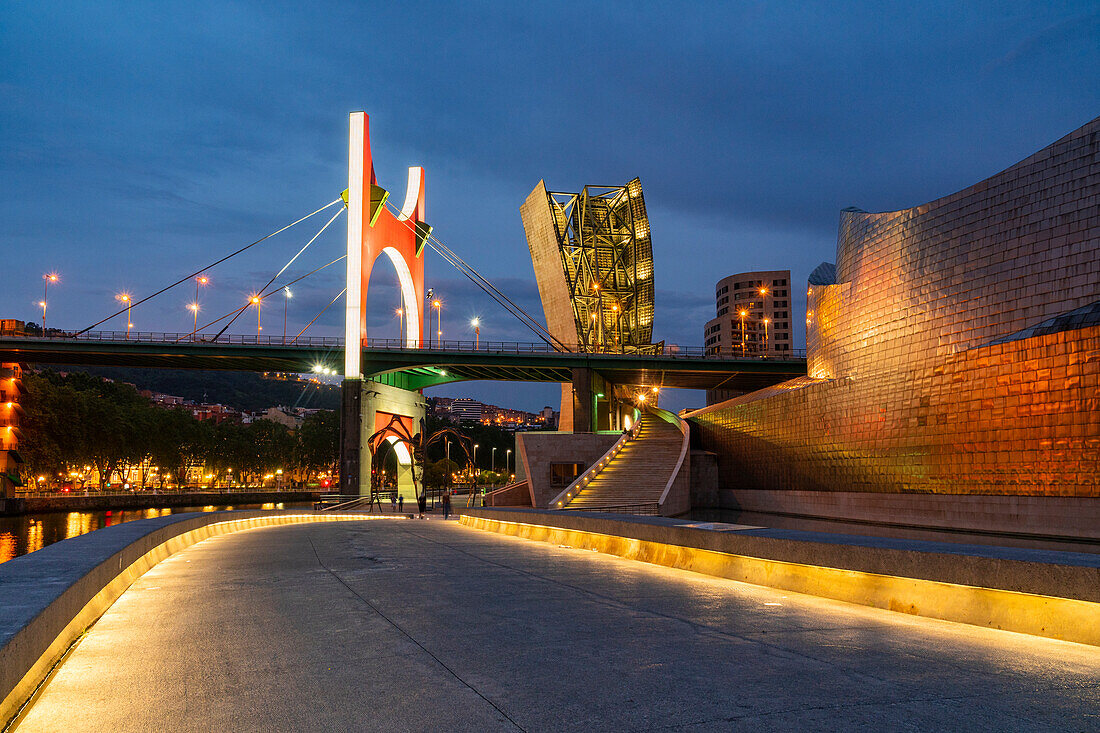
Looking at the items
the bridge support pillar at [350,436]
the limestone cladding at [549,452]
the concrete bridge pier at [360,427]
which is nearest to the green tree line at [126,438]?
the concrete bridge pier at [360,427]

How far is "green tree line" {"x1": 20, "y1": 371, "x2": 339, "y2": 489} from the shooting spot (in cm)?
7381

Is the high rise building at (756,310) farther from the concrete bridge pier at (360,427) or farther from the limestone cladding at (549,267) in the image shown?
the concrete bridge pier at (360,427)

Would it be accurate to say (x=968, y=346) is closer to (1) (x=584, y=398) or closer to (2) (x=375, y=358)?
(1) (x=584, y=398)

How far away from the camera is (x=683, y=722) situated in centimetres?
421

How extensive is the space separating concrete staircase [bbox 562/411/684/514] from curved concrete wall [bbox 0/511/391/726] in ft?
94.1

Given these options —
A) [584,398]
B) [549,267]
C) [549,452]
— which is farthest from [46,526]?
[549,267]

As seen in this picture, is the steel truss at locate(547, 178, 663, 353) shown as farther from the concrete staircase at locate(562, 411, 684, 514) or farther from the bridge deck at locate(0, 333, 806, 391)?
the concrete staircase at locate(562, 411, 684, 514)

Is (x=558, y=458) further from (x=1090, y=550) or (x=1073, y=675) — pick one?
(x=1073, y=675)

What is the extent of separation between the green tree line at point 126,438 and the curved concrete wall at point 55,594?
71934mm

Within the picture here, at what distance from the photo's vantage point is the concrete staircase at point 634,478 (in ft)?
132

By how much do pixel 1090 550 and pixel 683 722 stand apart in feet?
78.4

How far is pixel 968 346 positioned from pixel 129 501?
2819 inches

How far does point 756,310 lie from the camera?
6452 inches

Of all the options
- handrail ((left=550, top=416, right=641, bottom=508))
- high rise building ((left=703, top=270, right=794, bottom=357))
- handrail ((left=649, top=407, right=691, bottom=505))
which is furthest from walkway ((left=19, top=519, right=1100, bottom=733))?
high rise building ((left=703, top=270, right=794, bottom=357))
